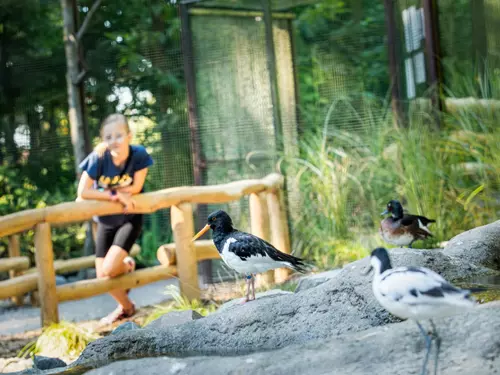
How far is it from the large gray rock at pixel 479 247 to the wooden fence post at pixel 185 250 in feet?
7.84

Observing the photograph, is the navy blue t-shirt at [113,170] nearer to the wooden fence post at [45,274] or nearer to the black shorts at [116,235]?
the black shorts at [116,235]

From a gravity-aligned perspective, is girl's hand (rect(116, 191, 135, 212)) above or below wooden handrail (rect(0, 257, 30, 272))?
above

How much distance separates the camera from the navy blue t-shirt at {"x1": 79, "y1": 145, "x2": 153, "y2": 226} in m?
5.54

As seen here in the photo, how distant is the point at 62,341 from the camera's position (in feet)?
16.0

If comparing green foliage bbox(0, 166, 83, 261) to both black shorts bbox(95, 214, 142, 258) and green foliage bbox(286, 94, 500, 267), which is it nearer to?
black shorts bbox(95, 214, 142, 258)

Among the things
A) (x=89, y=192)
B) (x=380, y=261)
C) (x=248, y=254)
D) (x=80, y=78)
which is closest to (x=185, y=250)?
(x=89, y=192)

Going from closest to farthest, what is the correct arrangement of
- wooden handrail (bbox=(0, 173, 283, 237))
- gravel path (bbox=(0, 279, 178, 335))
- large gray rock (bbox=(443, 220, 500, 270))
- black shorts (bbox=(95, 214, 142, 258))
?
large gray rock (bbox=(443, 220, 500, 270))
wooden handrail (bbox=(0, 173, 283, 237))
black shorts (bbox=(95, 214, 142, 258))
gravel path (bbox=(0, 279, 178, 335))

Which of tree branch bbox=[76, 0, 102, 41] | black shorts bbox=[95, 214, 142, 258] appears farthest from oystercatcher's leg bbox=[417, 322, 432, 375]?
tree branch bbox=[76, 0, 102, 41]

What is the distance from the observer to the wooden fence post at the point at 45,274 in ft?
17.7

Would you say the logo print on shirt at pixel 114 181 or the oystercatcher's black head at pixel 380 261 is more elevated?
the logo print on shirt at pixel 114 181

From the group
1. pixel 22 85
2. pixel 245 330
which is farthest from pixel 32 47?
pixel 245 330

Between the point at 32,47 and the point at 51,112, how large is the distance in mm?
869

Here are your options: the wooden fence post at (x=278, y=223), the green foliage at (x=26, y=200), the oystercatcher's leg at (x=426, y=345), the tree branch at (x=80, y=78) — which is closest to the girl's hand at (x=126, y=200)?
the wooden fence post at (x=278, y=223)

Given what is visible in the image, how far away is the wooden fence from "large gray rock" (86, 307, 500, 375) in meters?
2.78
